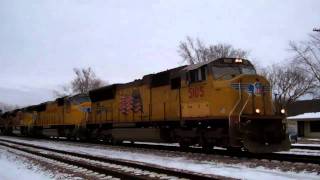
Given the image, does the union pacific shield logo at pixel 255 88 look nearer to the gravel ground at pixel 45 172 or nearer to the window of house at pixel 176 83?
the window of house at pixel 176 83

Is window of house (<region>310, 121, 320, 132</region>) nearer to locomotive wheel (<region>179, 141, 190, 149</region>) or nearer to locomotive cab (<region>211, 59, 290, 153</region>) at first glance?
locomotive wheel (<region>179, 141, 190, 149</region>)

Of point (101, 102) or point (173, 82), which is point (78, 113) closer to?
point (101, 102)

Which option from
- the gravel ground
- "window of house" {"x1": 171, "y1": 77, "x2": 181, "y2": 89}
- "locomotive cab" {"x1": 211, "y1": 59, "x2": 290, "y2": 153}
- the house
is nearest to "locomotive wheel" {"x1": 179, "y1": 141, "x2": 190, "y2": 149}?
"window of house" {"x1": 171, "y1": 77, "x2": 181, "y2": 89}

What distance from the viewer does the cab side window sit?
16438 millimetres

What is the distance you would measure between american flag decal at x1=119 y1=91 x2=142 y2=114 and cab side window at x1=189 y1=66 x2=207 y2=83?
5.19 meters

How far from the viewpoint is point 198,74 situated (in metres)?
16.7

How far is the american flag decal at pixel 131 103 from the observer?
21.9 m

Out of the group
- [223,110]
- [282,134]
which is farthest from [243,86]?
[282,134]

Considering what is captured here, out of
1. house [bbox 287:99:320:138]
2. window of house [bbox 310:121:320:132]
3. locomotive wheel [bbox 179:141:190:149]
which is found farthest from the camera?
window of house [bbox 310:121:320:132]

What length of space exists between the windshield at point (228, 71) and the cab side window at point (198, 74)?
1.45ft

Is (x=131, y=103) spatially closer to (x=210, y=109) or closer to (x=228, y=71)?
(x=210, y=109)

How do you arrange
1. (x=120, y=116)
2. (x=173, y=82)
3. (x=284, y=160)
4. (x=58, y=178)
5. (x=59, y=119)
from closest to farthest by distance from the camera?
(x=58, y=178)
(x=284, y=160)
(x=173, y=82)
(x=120, y=116)
(x=59, y=119)

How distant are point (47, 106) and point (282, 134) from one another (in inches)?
1113

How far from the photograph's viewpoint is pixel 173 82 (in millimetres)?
18547
